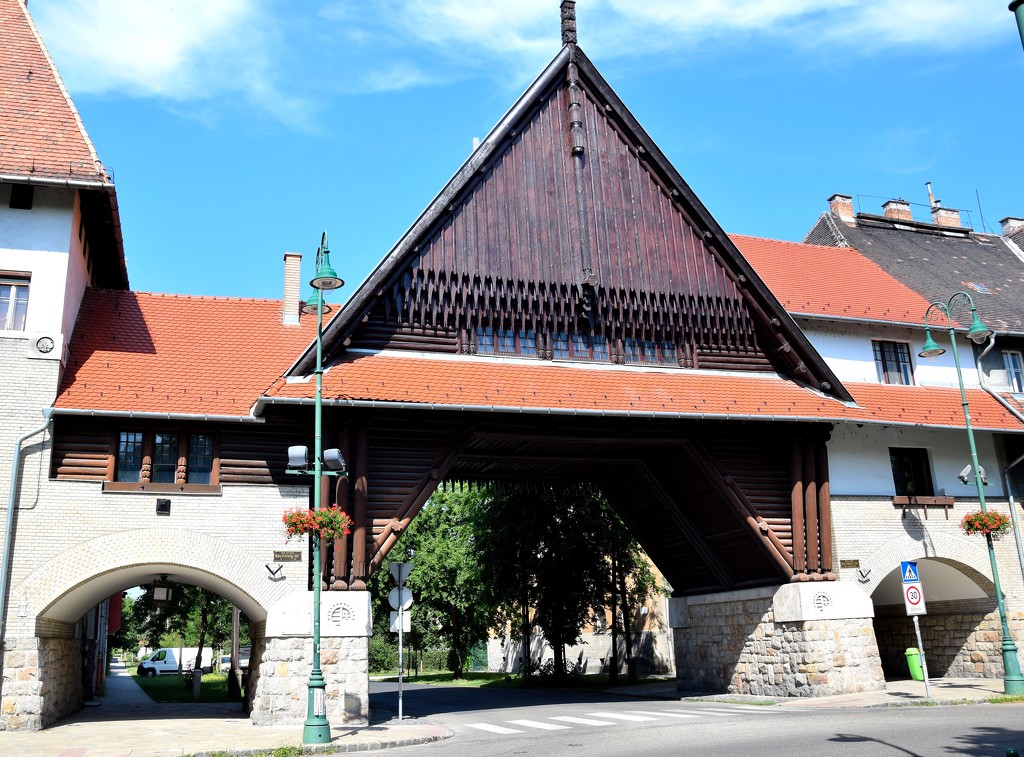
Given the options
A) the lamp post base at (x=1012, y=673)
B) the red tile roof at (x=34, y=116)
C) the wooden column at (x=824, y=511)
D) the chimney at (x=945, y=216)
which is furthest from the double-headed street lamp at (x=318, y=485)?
the chimney at (x=945, y=216)

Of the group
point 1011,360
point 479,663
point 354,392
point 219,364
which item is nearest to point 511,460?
point 354,392

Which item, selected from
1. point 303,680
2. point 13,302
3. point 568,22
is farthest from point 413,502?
point 568,22

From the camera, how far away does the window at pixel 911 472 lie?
22766 mm

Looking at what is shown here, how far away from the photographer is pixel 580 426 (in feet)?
64.9

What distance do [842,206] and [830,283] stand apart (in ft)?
26.2

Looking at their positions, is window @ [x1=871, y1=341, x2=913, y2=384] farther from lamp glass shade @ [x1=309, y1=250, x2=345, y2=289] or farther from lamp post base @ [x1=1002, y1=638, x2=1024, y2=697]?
lamp glass shade @ [x1=309, y1=250, x2=345, y2=289]

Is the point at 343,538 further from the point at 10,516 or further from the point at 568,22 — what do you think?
the point at 568,22

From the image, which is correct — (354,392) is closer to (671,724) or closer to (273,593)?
(273,593)

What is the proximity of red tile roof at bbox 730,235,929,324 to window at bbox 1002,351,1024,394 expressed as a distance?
9.05 feet

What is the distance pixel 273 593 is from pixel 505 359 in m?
7.04

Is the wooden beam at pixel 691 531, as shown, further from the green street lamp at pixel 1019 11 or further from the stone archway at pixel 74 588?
the green street lamp at pixel 1019 11

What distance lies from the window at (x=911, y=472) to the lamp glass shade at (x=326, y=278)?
48.8ft

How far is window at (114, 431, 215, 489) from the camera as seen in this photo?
17500 millimetres

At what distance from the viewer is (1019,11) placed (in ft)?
21.9
